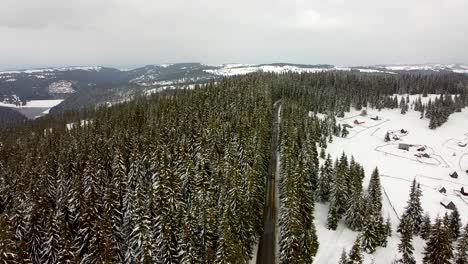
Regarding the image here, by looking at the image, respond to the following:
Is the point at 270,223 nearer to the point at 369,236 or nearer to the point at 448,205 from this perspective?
the point at 369,236

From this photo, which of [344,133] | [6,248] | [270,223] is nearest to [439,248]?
[270,223]

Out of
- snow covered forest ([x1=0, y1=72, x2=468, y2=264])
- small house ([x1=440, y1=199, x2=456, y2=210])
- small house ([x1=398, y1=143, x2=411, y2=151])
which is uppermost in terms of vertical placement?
snow covered forest ([x1=0, y1=72, x2=468, y2=264])

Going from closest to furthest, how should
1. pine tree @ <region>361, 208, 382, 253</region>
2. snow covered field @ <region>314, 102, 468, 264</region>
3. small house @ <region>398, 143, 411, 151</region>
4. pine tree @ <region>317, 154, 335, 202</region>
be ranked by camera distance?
1. pine tree @ <region>361, 208, 382, 253</region>
2. snow covered field @ <region>314, 102, 468, 264</region>
3. pine tree @ <region>317, 154, 335, 202</region>
4. small house @ <region>398, 143, 411, 151</region>

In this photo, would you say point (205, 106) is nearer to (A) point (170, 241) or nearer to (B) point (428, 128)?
(A) point (170, 241)

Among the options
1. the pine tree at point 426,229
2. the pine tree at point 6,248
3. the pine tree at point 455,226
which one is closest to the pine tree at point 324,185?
the pine tree at point 426,229

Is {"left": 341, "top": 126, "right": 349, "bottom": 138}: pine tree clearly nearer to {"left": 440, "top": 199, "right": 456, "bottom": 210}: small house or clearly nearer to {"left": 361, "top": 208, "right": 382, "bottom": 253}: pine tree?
{"left": 440, "top": 199, "right": 456, "bottom": 210}: small house

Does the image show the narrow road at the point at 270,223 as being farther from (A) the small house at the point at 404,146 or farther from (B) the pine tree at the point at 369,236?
(A) the small house at the point at 404,146

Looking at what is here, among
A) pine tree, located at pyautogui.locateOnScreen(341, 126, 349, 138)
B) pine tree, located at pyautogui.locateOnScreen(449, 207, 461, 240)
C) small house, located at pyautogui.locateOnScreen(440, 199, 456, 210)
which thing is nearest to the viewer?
pine tree, located at pyautogui.locateOnScreen(449, 207, 461, 240)

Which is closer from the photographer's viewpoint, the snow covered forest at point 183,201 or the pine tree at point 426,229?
the snow covered forest at point 183,201

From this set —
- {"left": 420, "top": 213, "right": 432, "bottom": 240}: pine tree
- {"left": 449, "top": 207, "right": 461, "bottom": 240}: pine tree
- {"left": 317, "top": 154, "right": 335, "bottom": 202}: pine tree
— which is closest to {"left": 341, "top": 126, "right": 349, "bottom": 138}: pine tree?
{"left": 317, "top": 154, "right": 335, "bottom": 202}: pine tree
